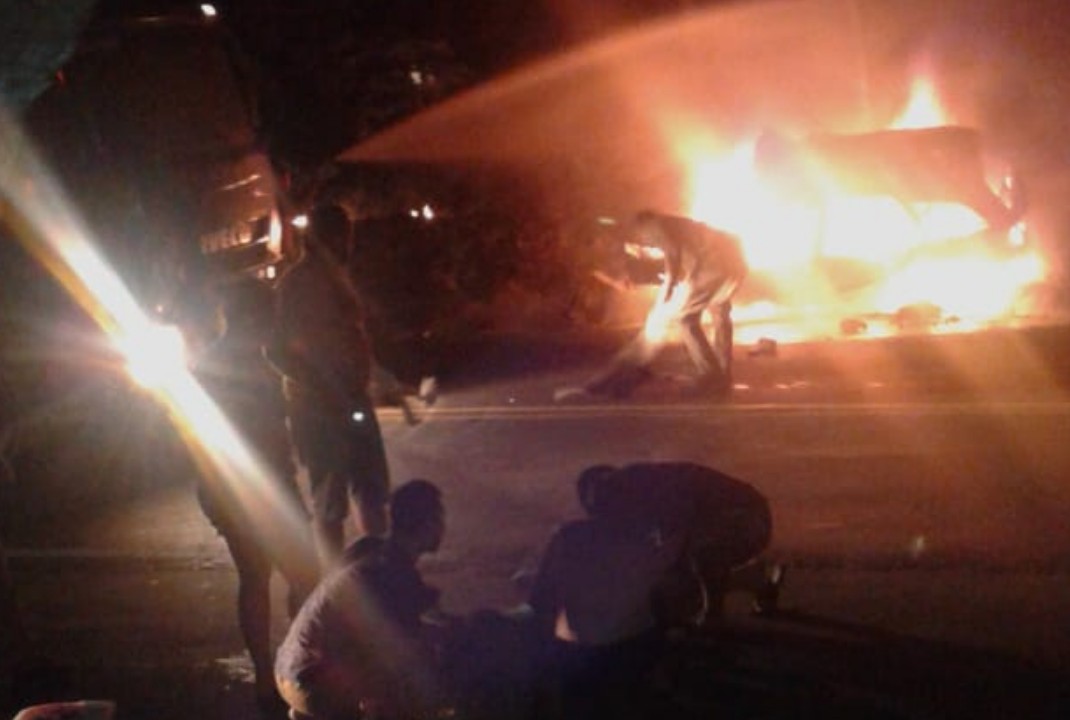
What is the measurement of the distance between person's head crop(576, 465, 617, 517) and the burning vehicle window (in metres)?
0.01

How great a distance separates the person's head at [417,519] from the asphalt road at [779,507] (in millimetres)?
1442

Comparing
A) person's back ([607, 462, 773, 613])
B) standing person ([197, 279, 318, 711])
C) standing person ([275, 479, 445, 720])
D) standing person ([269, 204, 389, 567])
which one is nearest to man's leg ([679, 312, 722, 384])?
standing person ([269, 204, 389, 567])

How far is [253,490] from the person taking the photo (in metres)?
7.18

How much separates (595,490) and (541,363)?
37.4 feet

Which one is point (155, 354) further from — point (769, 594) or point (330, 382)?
point (769, 594)

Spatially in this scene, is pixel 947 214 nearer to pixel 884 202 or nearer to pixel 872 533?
pixel 884 202

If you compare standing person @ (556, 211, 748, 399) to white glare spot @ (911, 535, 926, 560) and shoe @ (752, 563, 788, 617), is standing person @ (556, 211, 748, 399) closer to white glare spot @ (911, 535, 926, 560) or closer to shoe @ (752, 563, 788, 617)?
white glare spot @ (911, 535, 926, 560)

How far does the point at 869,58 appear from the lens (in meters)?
21.1

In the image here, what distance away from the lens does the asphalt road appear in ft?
26.0

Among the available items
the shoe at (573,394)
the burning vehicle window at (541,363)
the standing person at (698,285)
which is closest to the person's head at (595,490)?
the burning vehicle window at (541,363)

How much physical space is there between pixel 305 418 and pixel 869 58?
576 inches

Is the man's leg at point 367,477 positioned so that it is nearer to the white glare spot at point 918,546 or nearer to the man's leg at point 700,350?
the white glare spot at point 918,546

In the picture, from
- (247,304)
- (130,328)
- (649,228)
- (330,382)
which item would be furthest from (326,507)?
(649,228)

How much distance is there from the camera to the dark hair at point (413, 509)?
6055 millimetres
